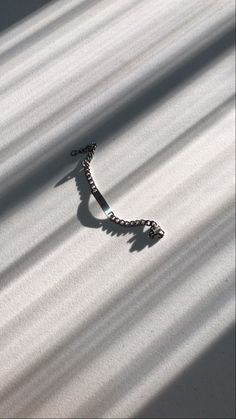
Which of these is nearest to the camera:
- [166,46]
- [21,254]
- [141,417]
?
[141,417]

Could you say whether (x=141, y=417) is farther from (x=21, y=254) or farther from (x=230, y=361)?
(x=21, y=254)

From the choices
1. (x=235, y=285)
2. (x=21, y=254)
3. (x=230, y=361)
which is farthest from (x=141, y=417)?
(x=21, y=254)

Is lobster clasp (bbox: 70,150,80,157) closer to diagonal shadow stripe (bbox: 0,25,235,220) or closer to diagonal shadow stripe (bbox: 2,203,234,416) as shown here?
diagonal shadow stripe (bbox: 0,25,235,220)

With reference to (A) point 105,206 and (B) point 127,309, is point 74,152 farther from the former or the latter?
(B) point 127,309

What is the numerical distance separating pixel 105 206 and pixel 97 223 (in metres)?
0.04

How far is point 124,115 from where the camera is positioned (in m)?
1.25

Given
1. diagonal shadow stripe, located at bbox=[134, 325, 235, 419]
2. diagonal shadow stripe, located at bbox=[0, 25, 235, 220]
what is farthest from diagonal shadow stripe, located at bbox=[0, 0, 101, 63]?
diagonal shadow stripe, located at bbox=[134, 325, 235, 419]

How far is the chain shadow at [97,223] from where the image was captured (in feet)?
3.46

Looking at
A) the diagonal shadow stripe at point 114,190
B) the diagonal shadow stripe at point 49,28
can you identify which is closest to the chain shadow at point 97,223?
the diagonal shadow stripe at point 114,190

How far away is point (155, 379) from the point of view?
89 centimetres

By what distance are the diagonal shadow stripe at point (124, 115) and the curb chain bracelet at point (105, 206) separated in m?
0.04

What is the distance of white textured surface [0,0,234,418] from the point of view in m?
0.92

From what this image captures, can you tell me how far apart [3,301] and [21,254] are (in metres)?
0.11

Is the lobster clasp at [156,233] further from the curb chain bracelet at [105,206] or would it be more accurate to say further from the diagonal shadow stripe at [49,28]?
the diagonal shadow stripe at [49,28]
